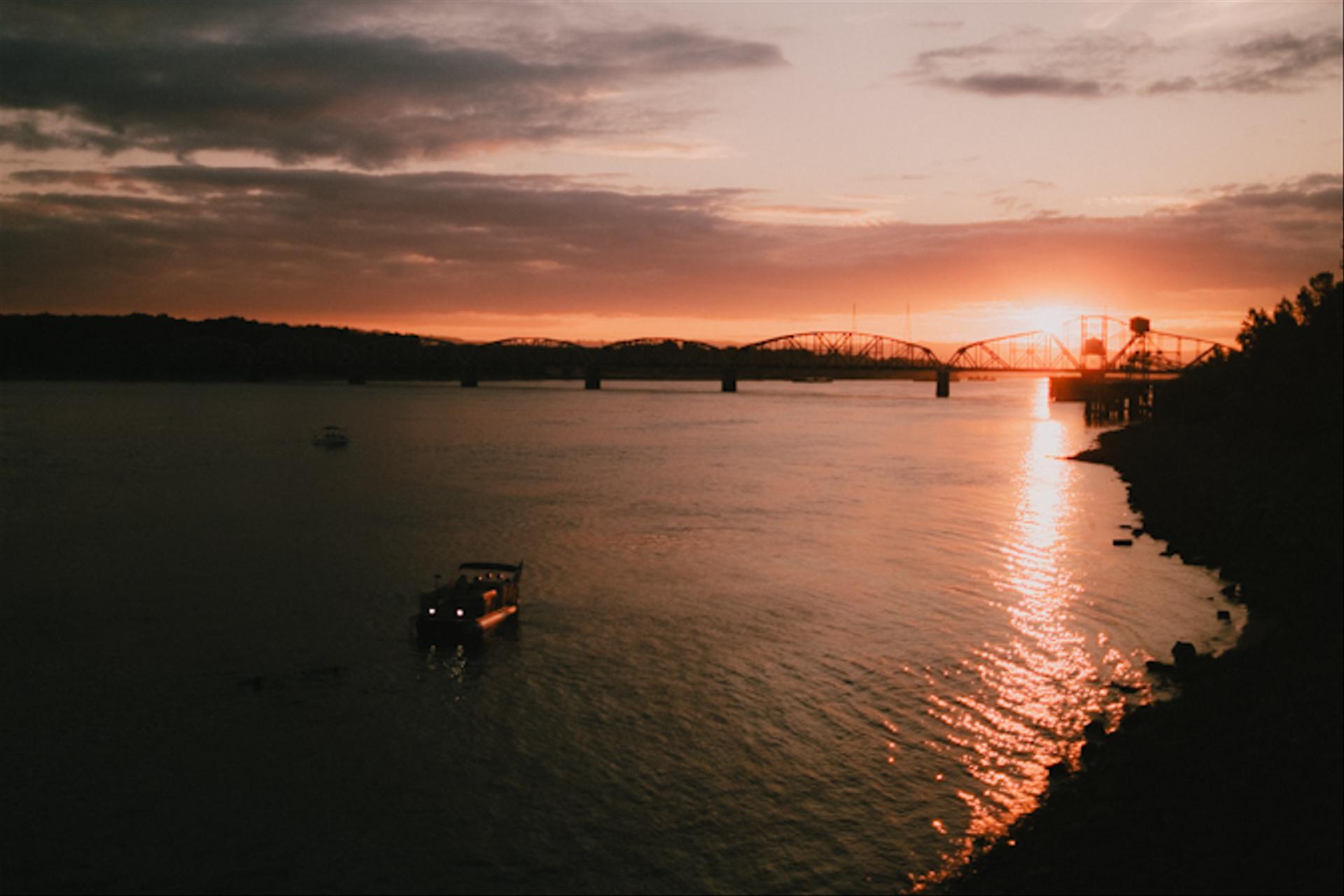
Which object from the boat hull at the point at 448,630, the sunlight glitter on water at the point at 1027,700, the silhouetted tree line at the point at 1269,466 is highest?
the silhouetted tree line at the point at 1269,466

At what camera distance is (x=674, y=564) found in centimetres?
4775

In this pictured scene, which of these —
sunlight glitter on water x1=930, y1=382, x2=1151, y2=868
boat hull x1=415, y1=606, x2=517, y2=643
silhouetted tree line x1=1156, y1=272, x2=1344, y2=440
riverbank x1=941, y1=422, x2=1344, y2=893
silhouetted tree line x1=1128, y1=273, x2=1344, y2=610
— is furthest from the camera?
silhouetted tree line x1=1156, y1=272, x2=1344, y2=440

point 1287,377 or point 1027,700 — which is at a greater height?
point 1287,377

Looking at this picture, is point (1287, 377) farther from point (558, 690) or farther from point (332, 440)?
point (332, 440)

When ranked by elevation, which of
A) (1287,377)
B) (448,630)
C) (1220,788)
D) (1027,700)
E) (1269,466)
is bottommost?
(1027,700)

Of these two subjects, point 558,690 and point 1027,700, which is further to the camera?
point 558,690

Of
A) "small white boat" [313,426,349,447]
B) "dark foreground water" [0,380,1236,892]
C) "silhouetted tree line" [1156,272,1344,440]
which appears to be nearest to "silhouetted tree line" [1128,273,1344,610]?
"silhouetted tree line" [1156,272,1344,440]

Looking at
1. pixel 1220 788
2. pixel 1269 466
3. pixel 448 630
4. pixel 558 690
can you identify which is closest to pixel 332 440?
pixel 448 630

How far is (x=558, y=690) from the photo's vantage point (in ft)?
91.7

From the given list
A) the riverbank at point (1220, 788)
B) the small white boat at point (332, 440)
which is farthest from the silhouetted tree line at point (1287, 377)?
the small white boat at point (332, 440)

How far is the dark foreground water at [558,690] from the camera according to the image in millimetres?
18922

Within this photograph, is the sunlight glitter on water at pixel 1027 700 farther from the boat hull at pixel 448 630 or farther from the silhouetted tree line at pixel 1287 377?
the silhouetted tree line at pixel 1287 377

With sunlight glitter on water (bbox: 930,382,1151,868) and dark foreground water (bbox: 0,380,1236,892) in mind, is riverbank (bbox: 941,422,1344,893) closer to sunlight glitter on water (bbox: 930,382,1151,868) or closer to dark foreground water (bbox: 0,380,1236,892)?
sunlight glitter on water (bbox: 930,382,1151,868)

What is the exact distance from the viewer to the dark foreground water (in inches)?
745
